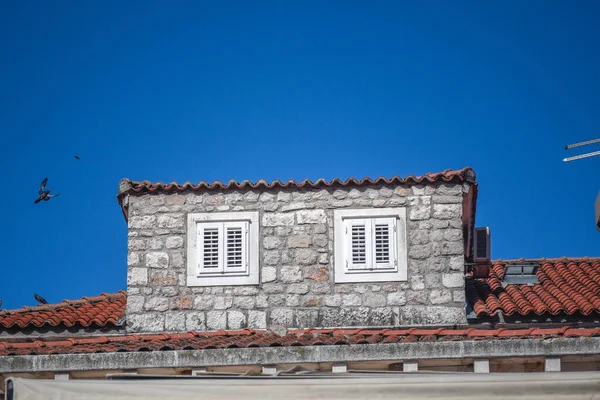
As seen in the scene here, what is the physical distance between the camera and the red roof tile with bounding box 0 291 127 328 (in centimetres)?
1745

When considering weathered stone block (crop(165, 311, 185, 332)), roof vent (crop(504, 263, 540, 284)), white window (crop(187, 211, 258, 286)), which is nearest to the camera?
weathered stone block (crop(165, 311, 185, 332))

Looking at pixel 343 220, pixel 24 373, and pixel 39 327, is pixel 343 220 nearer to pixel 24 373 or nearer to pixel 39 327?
pixel 39 327

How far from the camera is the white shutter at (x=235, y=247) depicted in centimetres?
1784

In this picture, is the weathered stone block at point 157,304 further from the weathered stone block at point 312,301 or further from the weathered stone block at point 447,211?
the weathered stone block at point 447,211

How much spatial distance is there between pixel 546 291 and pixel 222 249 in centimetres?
477

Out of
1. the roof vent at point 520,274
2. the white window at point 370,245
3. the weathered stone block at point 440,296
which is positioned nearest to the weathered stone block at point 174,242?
the white window at point 370,245

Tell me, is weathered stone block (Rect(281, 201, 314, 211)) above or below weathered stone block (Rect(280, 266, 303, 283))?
above

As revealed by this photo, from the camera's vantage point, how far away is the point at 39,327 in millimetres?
17391

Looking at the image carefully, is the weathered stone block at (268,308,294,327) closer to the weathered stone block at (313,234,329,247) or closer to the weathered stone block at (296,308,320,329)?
the weathered stone block at (296,308,320,329)

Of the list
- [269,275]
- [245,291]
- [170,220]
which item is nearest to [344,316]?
[269,275]

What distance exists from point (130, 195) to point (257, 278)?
2234mm

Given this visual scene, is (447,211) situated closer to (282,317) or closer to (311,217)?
(311,217)

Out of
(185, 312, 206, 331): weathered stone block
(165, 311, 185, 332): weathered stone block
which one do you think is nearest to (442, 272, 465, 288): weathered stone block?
(185, 312, 206, 331): weathered stone block

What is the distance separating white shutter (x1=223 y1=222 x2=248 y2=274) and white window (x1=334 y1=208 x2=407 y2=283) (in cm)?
132
